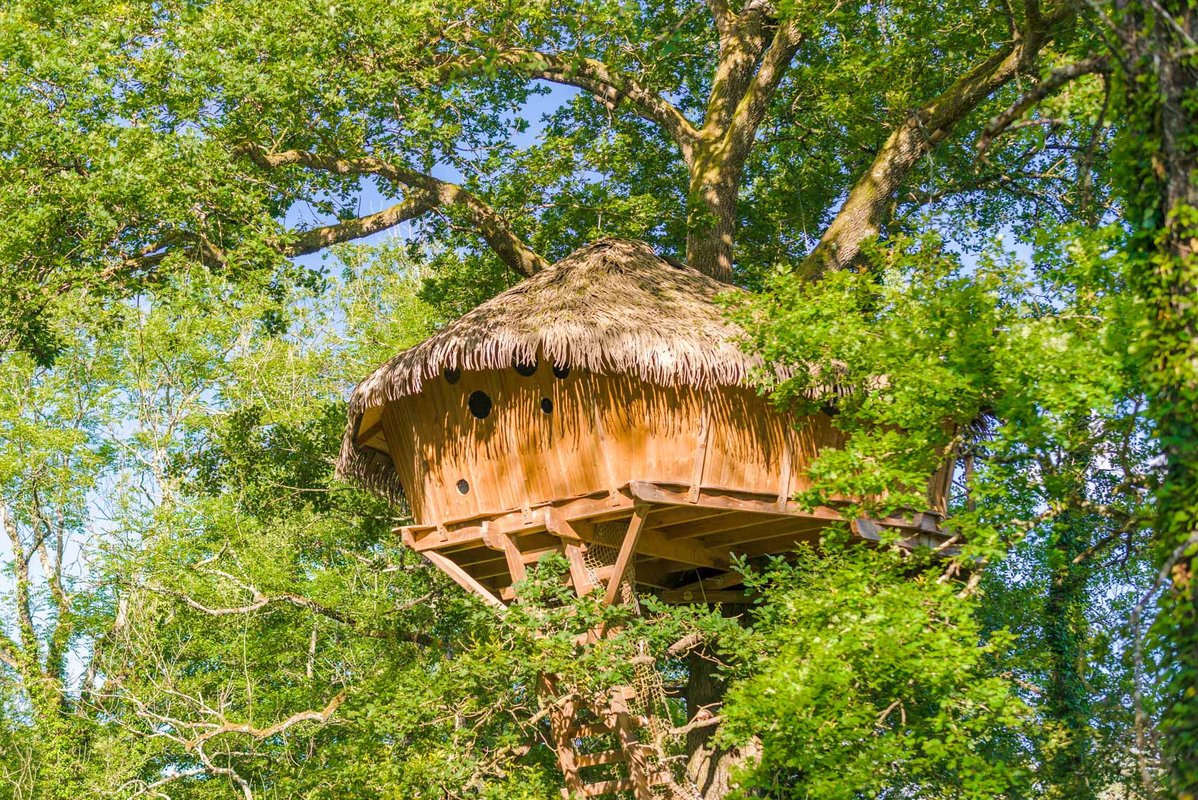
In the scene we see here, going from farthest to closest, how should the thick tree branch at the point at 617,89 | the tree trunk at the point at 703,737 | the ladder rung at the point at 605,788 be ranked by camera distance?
the thick tree branch at the point at 617,89, the tree trunk at the point at 703,737, the ladder rung at the point at 605,788

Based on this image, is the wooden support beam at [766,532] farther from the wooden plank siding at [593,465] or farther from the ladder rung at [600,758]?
the ladder rung at [600,758]

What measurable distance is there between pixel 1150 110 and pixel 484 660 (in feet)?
21.6

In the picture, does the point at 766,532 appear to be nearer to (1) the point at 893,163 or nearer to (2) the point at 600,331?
(2) the point at 600,331

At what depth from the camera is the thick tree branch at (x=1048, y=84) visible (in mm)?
5434

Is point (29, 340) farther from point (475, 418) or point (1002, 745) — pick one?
point (1002, 745)

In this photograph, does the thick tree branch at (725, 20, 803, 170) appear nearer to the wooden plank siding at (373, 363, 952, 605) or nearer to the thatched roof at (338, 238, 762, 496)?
the thatched roof at (338, 238, 762, 496)

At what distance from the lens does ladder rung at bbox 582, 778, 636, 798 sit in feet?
34.2

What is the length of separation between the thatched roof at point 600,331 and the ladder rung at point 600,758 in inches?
120

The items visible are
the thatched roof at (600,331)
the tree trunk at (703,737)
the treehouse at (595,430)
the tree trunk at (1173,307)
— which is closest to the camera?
the tree trunk at (1173,307)

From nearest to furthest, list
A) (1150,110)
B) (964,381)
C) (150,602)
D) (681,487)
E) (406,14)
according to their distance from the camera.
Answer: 1. (1150,110)
2. (964,381)
3. (681,487)
4. (406,14)
5. (150,602)

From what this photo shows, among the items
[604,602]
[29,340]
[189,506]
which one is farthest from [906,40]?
[189,506]

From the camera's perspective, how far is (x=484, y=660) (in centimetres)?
1012

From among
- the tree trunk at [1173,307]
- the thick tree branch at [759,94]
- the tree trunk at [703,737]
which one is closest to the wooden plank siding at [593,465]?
the tree trunk at [703,737]

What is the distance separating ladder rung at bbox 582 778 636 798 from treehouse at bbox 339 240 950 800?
0.04 ft
